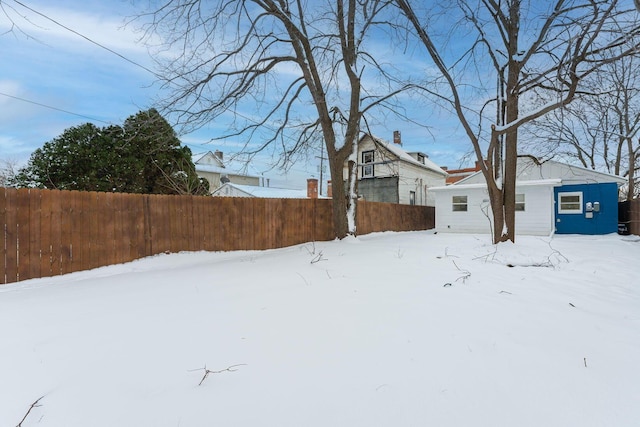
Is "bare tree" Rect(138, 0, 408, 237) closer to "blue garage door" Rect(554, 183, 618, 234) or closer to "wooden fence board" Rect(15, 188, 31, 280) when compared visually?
"wooden fence board" Rect(15, 188, 31, 280)

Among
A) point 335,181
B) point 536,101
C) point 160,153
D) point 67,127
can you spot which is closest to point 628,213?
point 536,101

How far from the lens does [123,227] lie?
18.8 feet

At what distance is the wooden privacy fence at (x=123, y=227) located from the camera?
181 inches

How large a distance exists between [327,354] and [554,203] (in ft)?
50.5

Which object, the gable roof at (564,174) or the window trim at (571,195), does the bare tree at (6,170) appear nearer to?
the gable roof at (564,174)

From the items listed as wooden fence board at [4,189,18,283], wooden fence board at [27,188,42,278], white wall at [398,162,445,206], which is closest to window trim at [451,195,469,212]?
white wall at [398,162,445,206]

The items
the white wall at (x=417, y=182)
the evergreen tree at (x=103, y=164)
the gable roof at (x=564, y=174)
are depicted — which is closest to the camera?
the evergreen tree at (x=103, y=164)

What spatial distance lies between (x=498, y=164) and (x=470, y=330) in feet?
21.6

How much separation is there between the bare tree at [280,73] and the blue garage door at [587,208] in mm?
10099

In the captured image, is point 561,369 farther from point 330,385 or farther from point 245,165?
point 245,165

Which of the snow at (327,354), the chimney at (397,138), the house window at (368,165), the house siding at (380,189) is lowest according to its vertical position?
the snow at (327,354)

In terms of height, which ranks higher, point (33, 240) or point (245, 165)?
point (245, 165)

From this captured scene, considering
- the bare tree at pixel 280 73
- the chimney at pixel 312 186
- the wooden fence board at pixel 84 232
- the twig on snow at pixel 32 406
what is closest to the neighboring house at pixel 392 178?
the chimney at pixel 312 186

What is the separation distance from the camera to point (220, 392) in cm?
163
